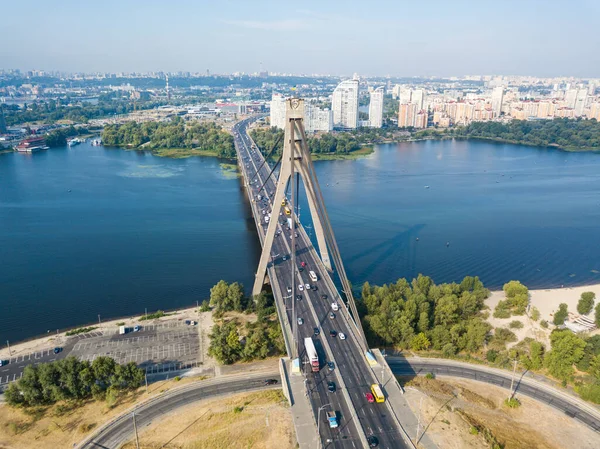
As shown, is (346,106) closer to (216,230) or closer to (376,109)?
(376,109)

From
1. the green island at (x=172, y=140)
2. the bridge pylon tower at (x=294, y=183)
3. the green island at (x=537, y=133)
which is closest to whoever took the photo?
the bridge pylon tower at (x=294, y=183)

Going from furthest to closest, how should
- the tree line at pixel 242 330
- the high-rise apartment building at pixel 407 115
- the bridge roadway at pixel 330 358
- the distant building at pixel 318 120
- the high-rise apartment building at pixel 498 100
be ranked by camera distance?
the high-rise apartment building at pixel 498 100 < the high-rise apartment building at pixel 407 115 < the distant building at pixel 318 120 < the tree line at pixel 242 330 < the bridge roadway at pixel 330 358

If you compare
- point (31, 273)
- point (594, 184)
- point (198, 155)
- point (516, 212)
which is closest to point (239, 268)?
point (31, 273)

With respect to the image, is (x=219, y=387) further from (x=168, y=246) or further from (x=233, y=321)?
(x=168, y=246)

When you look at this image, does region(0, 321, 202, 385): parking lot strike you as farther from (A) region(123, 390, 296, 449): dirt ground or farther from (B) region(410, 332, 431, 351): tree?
(B) region(410, 332, 431, 351): tree

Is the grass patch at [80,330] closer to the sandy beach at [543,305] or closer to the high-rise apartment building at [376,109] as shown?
the sandy beach at [543,305]

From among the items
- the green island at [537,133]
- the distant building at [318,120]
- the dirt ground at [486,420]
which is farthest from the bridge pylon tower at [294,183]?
the green island at [537,133]
